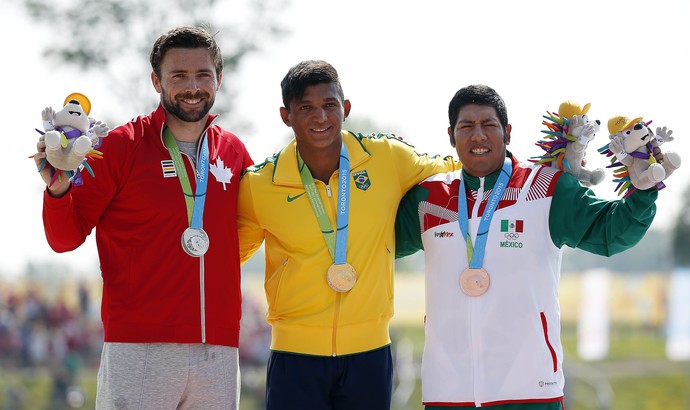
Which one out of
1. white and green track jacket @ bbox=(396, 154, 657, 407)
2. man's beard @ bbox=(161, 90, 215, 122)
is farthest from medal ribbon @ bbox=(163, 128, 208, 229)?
white and green track jacket @ bbox=(396, 154, 657, 407)

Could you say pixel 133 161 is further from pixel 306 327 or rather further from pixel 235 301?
pixel 306 327

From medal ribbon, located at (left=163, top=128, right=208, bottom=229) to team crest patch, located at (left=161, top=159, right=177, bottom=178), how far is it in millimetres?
15

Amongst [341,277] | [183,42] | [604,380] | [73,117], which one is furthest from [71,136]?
[604,380]

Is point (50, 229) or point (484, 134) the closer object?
point (50, 229)

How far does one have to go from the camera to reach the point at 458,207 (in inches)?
179

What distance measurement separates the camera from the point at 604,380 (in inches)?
853

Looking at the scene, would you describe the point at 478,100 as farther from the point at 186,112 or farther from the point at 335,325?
the point at 186,112

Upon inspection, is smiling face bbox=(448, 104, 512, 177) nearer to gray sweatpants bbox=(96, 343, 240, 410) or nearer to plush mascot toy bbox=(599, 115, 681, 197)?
plush mascot toy bbox=(599, 115, 681, 197)

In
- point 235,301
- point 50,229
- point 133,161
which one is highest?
point 133,161

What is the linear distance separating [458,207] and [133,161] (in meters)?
1.57

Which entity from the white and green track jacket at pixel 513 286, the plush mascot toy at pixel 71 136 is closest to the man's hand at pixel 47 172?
the plush mascot toy at pixel 71 136

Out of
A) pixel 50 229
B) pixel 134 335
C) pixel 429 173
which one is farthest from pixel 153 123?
pixel 429 173

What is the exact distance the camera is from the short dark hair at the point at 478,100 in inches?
180

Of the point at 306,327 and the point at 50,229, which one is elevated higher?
the point at 50,229
